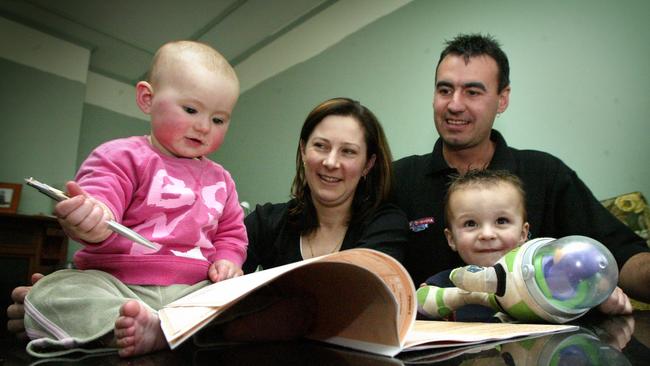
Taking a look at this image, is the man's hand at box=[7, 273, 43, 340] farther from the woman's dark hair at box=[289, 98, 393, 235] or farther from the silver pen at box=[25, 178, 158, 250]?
the woman's dark hair at box=[289, 98, 393, 235]

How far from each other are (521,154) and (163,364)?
140 centimetres

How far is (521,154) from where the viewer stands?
1.54 meters

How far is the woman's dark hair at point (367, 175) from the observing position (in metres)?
1.36

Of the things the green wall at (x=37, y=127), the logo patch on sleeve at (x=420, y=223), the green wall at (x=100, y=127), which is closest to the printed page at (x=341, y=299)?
the logo patch on sleeve at (x=420, y=223)

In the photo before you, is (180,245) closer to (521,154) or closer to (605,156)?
(521,154)

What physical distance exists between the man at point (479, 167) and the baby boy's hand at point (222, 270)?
0.77 metres

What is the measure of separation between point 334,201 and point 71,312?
0.85 m

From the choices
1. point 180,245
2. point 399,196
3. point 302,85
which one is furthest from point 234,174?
point 180,245

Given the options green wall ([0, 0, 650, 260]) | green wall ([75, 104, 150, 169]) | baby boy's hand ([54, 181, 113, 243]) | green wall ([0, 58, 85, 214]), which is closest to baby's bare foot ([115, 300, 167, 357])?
baby boy's hand ([54, 181, 113, 243])

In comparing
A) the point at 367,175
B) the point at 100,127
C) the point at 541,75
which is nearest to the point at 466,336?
the point at 367,175

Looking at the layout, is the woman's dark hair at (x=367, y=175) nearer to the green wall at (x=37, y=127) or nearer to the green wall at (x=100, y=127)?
the green wall at (x=37, y=127)

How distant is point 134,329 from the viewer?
0.52m

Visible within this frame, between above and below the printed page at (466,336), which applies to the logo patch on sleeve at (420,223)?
above

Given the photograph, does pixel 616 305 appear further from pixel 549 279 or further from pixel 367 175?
pixel 367 175
